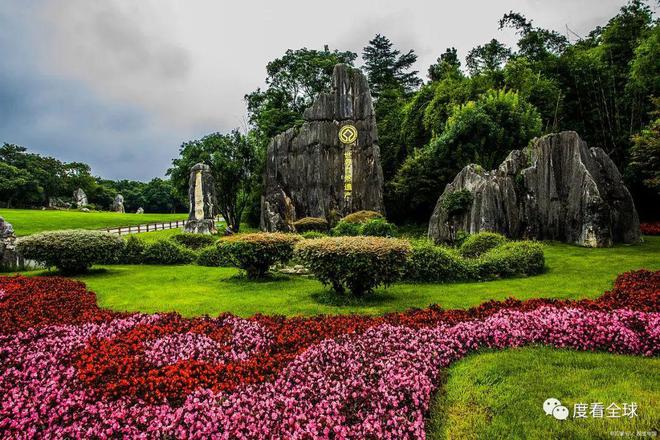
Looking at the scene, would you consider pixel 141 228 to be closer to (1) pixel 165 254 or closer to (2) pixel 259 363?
(1) pixel 165 254

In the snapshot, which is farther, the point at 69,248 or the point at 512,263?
the point at 69,248

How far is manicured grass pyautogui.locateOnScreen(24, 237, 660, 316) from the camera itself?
9492 millimetres

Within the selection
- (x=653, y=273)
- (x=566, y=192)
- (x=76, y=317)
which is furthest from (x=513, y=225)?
(x=76, y=317)

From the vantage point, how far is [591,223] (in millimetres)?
17078

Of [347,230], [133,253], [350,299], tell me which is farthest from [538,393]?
[347,230]

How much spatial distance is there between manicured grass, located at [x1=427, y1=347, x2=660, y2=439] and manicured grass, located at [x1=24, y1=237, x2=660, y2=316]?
3.81m

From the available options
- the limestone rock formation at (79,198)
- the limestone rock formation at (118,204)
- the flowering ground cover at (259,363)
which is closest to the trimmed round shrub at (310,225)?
the flowering ground cover at (259,363)

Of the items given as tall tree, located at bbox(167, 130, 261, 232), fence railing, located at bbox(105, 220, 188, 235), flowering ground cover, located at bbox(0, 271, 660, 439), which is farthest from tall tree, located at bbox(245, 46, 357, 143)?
flowering ground cover, located at bbox(0, 271, 660, 439)

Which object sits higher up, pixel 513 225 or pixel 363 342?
pixel 513 225

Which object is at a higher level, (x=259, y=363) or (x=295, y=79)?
(x=295, y=79)

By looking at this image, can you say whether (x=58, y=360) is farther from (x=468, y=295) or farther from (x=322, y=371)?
(x=468, y=295)

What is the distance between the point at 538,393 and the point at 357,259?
5449 mm

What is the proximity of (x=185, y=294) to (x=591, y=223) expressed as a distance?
16.4 metres

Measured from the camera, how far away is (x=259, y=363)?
220 inches
